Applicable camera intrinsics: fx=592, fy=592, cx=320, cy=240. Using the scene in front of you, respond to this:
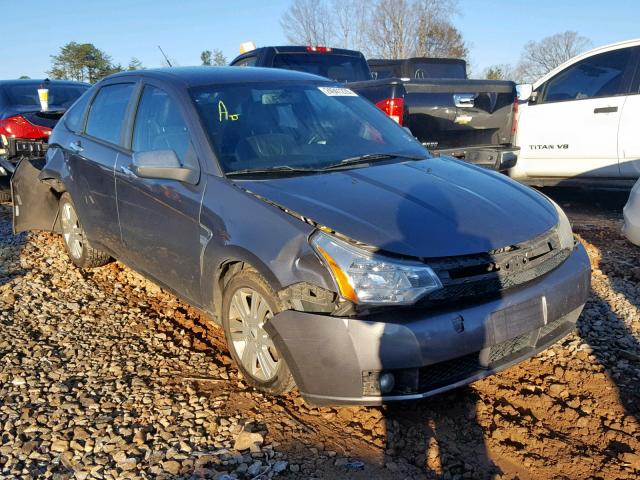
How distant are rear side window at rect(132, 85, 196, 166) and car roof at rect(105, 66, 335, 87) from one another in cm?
13

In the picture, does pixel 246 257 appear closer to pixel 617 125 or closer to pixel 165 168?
pixel 165 168

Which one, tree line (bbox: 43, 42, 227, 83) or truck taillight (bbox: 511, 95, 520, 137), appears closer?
truck taillight (bbox: 511, 95, 520, 137)

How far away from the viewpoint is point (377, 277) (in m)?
2.61

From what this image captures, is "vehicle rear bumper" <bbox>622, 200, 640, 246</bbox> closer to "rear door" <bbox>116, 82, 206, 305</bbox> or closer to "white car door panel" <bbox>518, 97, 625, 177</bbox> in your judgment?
"white car door panel" <bbox>518, 97, 625, 177</bbox>

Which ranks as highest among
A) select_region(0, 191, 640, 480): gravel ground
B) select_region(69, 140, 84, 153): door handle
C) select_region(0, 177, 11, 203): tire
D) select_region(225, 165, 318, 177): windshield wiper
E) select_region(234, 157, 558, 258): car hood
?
select_region(69, 140, 84, 153): door handle

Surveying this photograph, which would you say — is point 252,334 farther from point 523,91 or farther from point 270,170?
point 523,91

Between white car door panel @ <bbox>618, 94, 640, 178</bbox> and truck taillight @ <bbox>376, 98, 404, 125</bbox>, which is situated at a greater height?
truck taillight @ <bbox>376, 98, 404, 125</bbox>

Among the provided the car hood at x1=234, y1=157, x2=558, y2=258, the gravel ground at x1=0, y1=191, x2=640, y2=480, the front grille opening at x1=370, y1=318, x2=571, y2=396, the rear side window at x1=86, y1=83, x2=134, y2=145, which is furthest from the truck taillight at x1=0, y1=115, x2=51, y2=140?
the front grille opening at x1=370, y1=318, x2=571, y2=396

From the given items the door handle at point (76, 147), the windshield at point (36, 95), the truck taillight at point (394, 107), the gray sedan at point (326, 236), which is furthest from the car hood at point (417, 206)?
the windshield at point (36, 95)

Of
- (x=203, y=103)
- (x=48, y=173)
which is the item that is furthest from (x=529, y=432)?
(x=48, y=173)

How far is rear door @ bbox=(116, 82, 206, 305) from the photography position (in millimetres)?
3459

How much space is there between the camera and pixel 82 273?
5.39 m

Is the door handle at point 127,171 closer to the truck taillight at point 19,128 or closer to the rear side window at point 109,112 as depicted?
the rear side window at point 109,112

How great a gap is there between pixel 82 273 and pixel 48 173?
950 millimetres
